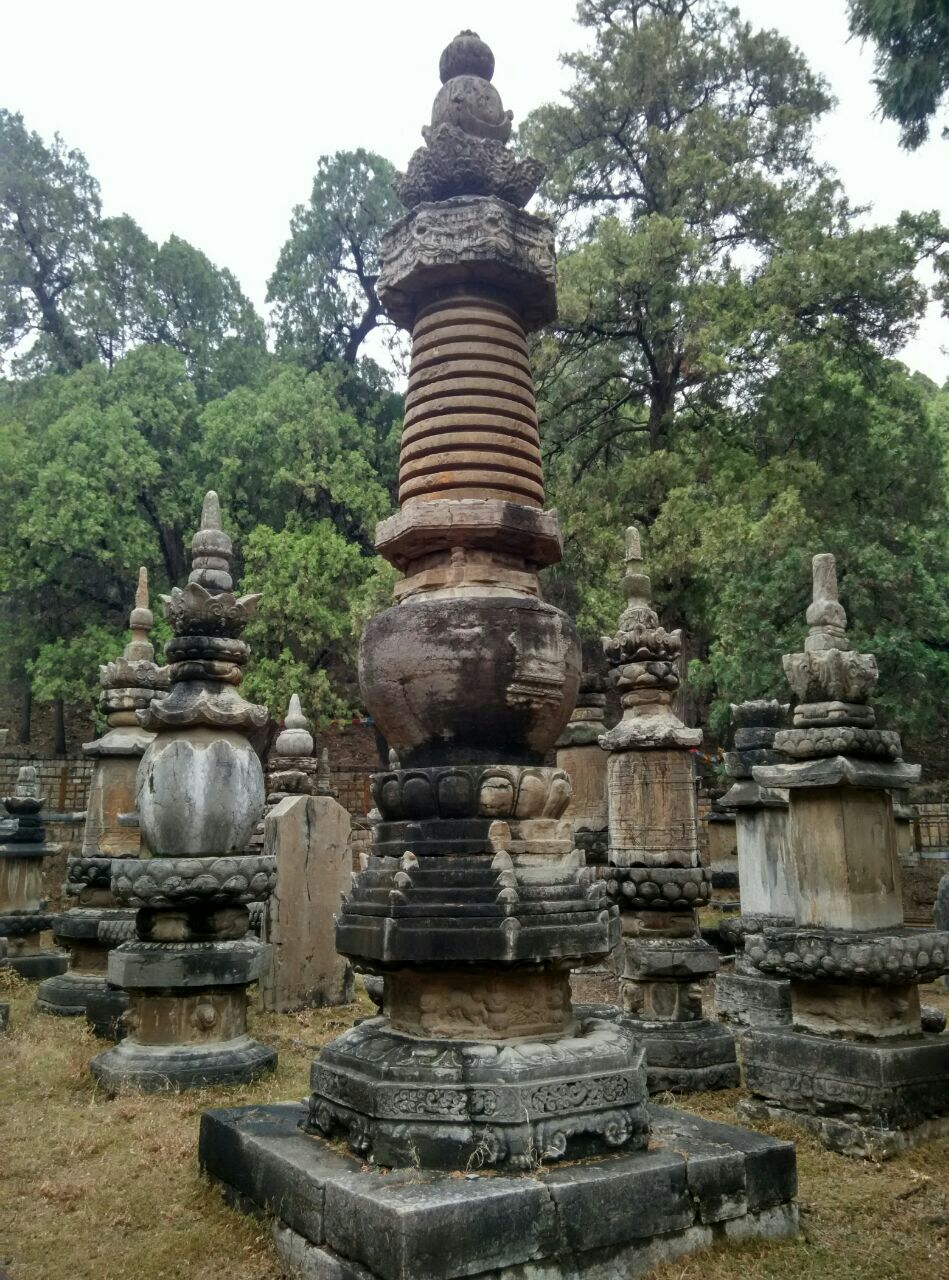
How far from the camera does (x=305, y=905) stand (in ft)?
33.4

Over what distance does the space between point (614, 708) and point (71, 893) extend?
1859 centimetres

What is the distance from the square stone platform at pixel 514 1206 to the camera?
3.28 m

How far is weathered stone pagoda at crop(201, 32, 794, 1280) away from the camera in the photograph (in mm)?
3590

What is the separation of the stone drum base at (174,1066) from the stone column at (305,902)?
3036 mm

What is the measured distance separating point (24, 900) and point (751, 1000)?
8.50 metres

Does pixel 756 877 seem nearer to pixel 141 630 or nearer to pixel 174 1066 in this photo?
pixel 174 1066

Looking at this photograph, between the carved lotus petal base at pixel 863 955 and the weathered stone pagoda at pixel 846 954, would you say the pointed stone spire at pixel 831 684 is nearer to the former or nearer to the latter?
the weathered stone pagoda at pixel 846 954

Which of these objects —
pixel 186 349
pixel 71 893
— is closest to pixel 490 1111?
pixel 71 893

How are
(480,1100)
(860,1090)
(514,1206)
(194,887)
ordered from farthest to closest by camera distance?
1. (194,887)
2. (860,1090)
3. (480,1100)
4. (514,1206)

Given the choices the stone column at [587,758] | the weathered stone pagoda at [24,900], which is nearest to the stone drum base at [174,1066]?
the stone column at [587,758]

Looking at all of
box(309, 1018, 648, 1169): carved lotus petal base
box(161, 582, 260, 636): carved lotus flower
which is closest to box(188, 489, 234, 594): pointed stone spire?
box(161, 582, 260, 636): carved lotus flower

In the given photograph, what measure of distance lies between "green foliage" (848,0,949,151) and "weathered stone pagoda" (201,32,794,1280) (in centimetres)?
524

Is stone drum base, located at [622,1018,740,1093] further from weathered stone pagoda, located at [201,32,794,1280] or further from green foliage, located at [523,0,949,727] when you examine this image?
green foliage, located at [523,0,949,727]

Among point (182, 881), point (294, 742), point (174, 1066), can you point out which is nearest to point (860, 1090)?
point (174, 1066)
